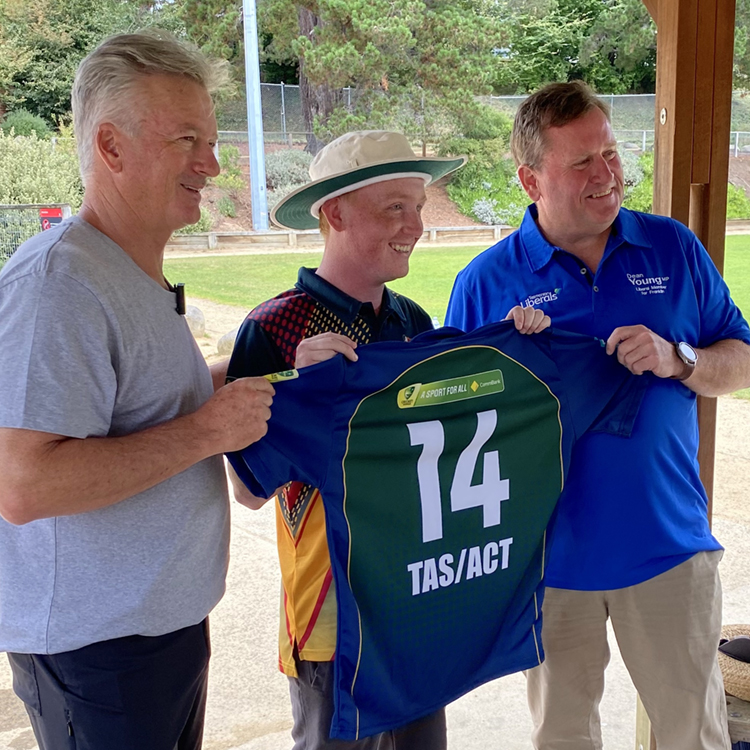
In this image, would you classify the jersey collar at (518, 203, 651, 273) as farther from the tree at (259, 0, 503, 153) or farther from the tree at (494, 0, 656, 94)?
the tree at (494, 0, 656, 94)

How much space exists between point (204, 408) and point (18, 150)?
8456mm

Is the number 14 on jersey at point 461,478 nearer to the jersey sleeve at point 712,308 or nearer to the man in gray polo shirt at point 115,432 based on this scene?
the man in gray polo shirt at point 115,432

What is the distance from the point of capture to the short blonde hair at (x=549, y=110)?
1.83 meters

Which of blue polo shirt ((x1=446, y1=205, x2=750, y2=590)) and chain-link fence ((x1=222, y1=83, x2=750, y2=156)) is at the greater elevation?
chain-link fence ((x1=222, y1=83, x2=750, y2=156))

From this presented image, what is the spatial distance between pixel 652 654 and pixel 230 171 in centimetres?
1075

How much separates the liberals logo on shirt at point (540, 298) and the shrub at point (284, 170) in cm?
997

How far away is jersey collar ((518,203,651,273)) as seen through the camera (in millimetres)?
1839

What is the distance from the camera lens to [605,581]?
71.2 inches

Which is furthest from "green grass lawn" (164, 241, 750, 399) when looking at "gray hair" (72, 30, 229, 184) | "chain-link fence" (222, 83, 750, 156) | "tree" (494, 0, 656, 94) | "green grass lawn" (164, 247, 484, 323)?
"gray hair" (72, 30, 229, 184)

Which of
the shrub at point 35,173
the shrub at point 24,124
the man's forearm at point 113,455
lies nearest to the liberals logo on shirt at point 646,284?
the man's forearm at point 113,455

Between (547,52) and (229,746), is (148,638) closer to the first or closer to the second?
(229,746)

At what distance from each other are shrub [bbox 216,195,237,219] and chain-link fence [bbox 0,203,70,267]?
3.60 m

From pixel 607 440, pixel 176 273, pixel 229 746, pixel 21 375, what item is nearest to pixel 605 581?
pixel 607 440

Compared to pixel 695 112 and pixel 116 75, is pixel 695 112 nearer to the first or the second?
pixel 695 112
